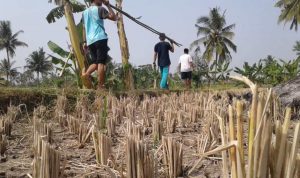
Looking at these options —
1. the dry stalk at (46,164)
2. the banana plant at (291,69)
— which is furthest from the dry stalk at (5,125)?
the banana plant at (291,69)

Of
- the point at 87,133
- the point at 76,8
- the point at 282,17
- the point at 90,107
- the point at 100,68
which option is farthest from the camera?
the point at 282,17

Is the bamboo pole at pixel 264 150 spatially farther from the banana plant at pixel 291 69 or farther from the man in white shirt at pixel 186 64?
the banana plant at pixel 291 69

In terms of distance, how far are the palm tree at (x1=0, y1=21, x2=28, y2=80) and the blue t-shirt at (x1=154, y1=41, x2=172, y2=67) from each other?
40738 mm

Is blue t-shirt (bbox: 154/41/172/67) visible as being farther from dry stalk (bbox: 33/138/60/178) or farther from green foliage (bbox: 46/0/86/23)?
dry stalk (bbox: 33/138/60/178)

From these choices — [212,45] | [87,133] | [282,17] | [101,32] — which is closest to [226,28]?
[212,45]

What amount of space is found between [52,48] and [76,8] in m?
1.75

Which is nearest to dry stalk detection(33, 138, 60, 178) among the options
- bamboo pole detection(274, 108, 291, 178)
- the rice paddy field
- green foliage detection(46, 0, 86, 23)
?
the rice paddy field

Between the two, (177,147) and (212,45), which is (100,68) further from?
(212,45)

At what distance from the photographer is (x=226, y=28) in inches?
1366

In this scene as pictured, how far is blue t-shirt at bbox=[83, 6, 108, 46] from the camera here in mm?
5020

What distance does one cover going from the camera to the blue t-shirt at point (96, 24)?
198 inches

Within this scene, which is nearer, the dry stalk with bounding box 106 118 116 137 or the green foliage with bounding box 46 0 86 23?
the dry stalk with bounding box 106 118 116 137

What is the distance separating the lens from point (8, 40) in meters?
45.5

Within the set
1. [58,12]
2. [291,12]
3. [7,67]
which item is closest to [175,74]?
[291,12]
